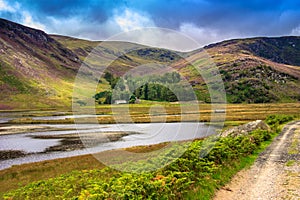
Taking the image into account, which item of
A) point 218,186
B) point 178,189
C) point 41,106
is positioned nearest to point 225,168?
point 218,186

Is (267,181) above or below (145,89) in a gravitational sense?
below

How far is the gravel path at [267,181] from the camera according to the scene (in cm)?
1429

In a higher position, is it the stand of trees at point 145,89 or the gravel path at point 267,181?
the stand of trees at point 145,89

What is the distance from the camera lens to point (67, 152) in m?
39.3

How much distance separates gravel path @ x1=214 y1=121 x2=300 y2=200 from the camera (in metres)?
14.3

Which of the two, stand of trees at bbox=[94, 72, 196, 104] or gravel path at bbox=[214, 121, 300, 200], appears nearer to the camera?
gravel path at bbox=[214, 121, 300, 200]

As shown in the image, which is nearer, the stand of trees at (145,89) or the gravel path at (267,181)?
the gravel path at (267,181)

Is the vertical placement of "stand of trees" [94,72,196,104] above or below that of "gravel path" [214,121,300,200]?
above

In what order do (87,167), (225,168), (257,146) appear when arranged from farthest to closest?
(257,146)
(87,167)
(225,168)

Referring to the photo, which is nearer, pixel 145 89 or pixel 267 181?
pixel 267 181

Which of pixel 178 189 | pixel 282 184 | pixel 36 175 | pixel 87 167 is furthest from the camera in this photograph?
pixel 87 167

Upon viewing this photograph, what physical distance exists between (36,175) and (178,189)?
1758 cm

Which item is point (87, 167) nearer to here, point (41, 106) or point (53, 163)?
point (53, 163)

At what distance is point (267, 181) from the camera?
16844 mm
